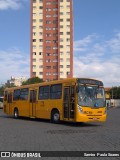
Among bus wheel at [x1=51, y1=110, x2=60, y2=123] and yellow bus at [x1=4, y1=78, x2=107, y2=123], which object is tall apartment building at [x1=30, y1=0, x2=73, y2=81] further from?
bus wheel at [x1=51, y1=110, x2=60, y2=123]

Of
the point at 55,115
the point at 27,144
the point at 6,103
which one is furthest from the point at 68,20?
the point at 27,144

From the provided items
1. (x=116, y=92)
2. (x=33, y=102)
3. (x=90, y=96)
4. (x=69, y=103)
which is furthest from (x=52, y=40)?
(x=90, y=96)

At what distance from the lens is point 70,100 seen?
21.0 meters

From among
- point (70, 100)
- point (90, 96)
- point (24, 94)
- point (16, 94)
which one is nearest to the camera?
point (90, 96)

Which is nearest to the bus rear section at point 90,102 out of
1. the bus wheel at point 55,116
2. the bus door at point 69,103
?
the bus door at point 69,103

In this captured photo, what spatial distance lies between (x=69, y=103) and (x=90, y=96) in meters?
1.33

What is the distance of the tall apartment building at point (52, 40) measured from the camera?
116875 millimetres

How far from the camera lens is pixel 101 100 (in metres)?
21.2

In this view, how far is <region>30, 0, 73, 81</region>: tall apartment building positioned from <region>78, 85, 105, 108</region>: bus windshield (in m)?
94.9

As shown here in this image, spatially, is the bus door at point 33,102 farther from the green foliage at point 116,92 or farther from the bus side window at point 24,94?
the green foliage at point 116,92

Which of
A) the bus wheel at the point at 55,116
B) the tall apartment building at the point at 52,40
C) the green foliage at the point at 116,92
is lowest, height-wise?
the bus wheel at the point at 55,116

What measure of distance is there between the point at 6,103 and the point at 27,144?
2022 centimetres

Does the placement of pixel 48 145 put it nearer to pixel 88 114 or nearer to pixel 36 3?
pixel 88 114

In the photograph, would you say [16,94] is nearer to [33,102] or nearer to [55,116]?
[33,102]
